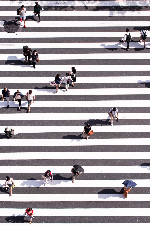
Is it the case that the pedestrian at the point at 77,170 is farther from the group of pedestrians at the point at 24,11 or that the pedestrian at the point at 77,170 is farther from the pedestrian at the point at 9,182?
the group of pedestrians at the point at 24,11

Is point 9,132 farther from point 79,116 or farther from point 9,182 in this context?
point 79,116

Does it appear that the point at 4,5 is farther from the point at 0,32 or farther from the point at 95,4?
the point at 95,4

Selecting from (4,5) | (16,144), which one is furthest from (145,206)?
(4,5)

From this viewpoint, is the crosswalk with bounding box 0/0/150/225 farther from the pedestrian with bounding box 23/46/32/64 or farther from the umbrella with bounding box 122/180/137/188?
the umbrella with bounding box 122/180/137/188

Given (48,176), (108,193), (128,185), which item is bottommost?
(108,193)

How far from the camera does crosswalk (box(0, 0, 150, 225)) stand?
24000 millimetres

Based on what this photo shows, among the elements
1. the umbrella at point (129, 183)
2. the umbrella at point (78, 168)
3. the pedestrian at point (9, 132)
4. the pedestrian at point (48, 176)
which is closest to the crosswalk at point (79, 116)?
the pedestrian at point (9, 132)

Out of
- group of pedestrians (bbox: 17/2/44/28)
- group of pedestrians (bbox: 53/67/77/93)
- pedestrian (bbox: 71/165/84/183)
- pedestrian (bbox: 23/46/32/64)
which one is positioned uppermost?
group of pedestrians (bbox: 17/2/44/28)

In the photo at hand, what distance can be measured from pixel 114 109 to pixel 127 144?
2.37m

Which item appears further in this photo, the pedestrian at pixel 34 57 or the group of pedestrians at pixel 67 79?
the pedestrian at pixel 34 57

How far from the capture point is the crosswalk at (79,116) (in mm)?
24000

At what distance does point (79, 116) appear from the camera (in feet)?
87.4
